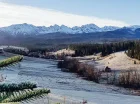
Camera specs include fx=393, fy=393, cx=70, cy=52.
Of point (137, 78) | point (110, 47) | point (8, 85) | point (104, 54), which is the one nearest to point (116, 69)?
point (137, 78)

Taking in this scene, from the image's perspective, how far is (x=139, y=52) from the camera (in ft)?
300

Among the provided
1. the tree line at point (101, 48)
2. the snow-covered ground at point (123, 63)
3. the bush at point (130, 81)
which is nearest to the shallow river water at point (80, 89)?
the bush at point (130, 81)

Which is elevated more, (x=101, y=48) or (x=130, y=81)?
(x=101, y=48)

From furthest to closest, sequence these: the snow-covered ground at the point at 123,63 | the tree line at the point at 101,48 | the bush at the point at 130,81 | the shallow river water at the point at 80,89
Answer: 1. the tree line at the point at 101,48
2. the snow-covered ground at the point at 123,63
3. the bush at the point at 130,81
4. the shallow river water at the point at 80,89

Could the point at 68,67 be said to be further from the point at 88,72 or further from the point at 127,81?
the point at 127,81

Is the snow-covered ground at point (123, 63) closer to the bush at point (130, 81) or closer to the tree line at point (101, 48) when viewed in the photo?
the bush at point (130, 81)

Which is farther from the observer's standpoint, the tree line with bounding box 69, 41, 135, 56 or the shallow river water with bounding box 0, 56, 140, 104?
the tree line with bounding box 69, 41, 135, 56

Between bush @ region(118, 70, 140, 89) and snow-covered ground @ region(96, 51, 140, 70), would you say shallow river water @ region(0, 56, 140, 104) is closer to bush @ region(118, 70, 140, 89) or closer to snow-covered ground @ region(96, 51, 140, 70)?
bush @ region(118, 70, 140, 89)

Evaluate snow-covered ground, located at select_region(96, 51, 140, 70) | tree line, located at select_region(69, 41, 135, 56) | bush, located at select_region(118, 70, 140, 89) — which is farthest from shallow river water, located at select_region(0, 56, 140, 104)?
tree line, located at select_region(69, 41, 135, 56)

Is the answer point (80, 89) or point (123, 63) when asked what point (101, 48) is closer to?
point (123, 63)

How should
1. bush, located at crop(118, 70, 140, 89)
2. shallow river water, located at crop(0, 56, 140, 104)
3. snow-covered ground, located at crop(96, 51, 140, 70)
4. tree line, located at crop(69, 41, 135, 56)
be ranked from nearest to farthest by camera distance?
shallow river water, located at crop(0, 56, 140, 104), bush, located at crop(118, 70, 140, 89), snow-covered ground, located at crop(96, 51, 140, 70), tree line, located at crop(69, 41, 135, 56)

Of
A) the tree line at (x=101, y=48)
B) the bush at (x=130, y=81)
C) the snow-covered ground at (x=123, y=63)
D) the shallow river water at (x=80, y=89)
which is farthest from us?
the tree line at (x=101, y=48)

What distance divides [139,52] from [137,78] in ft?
107

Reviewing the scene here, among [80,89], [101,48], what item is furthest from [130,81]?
[101,48]
